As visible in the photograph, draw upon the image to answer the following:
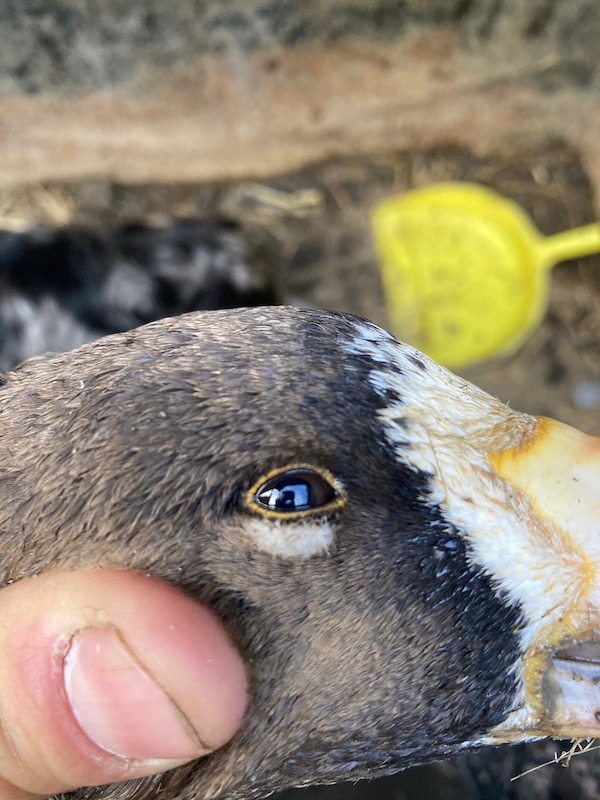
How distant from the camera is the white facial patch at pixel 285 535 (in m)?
1.24

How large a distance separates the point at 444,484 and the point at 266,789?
28.8 inches

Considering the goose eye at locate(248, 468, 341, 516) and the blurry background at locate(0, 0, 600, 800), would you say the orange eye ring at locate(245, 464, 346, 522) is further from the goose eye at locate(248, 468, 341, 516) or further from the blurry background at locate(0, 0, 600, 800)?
the blurry background at locate(0, 0, 600, 800)

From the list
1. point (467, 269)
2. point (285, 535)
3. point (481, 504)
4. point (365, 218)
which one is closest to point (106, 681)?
point (285, 535)

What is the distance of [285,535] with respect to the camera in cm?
124

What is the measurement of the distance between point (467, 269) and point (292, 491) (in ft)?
8.67

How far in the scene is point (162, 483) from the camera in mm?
1223

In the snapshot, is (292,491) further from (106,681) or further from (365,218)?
(365,218)

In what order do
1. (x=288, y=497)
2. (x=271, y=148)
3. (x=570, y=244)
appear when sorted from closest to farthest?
(x=288, y=497)
(x=570, y=244)
(x=271, y=148)

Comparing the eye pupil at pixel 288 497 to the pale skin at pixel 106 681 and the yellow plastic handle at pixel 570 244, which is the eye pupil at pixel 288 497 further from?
the yellow plastic handle at pixel 570 244

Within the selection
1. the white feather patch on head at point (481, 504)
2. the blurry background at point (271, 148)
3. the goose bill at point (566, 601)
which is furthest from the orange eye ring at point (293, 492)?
the blurry background at point (271, 148)

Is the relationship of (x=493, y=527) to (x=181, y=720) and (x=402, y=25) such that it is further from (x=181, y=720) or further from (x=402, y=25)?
(x=402, y=25)

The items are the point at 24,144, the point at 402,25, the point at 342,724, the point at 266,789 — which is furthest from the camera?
the point at 24,144

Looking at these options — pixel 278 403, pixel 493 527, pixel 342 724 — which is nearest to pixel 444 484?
pixel 493 527

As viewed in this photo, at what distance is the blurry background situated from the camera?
3043mm
